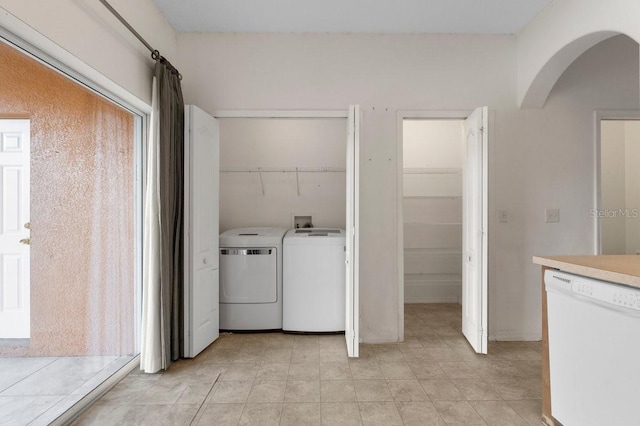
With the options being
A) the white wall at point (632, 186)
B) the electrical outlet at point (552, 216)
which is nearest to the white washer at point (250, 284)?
the electrical outlet at point (552, 216)

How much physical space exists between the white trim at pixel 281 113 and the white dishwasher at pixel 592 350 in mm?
2020

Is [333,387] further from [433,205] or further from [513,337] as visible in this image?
[433,205]

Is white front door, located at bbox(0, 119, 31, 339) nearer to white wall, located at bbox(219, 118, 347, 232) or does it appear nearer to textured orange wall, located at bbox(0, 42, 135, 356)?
textured orange wall, located at bbox(0, 42, 135, 356)

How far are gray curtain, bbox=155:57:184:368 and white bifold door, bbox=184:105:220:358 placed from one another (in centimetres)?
6

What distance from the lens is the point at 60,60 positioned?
5.67 feet

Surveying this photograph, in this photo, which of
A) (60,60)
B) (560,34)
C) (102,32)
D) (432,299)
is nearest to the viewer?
(60,60)

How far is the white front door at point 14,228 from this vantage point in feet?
5.07

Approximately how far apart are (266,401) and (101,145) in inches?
78.0

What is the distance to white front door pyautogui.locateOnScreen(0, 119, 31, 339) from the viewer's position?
154 centimetres

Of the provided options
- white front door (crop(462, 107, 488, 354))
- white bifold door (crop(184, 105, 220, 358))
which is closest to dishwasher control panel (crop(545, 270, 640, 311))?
white front door (crop(462, 107, 488, 354))

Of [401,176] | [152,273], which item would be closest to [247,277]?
[152,273]

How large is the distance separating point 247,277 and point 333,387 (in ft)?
4.38

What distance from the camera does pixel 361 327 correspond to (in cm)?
289

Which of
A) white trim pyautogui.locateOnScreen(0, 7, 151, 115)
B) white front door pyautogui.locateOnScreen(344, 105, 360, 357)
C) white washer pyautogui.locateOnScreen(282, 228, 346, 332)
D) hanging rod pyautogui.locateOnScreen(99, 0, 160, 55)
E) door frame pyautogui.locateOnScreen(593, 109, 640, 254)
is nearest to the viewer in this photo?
white trim pyautogui.locateOnScreen(0, 7, 151, 115)
